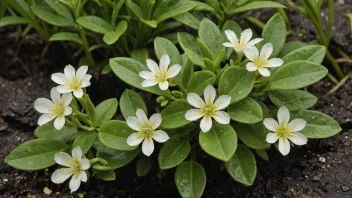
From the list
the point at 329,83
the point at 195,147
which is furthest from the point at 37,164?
the point at 329,83

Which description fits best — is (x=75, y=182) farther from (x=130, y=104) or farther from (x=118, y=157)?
(x=130, y=104)

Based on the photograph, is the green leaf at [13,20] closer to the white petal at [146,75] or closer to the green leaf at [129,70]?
the green leaf at [129,70]

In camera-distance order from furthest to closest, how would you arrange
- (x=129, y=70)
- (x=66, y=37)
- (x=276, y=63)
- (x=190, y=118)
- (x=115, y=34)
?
(x=66, y=37) < (x=115, y=34) < (x=129, y=70) < (x=276, y=63) < (x=190, y=118)

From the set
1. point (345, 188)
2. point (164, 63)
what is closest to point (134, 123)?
point (164, 63)

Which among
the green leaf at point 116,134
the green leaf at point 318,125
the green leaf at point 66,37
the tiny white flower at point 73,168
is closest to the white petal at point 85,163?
the tiny white flower at point 73,168

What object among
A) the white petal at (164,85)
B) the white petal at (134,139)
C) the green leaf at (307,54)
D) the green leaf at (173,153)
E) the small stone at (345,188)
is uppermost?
the green leaf at (307,54)
